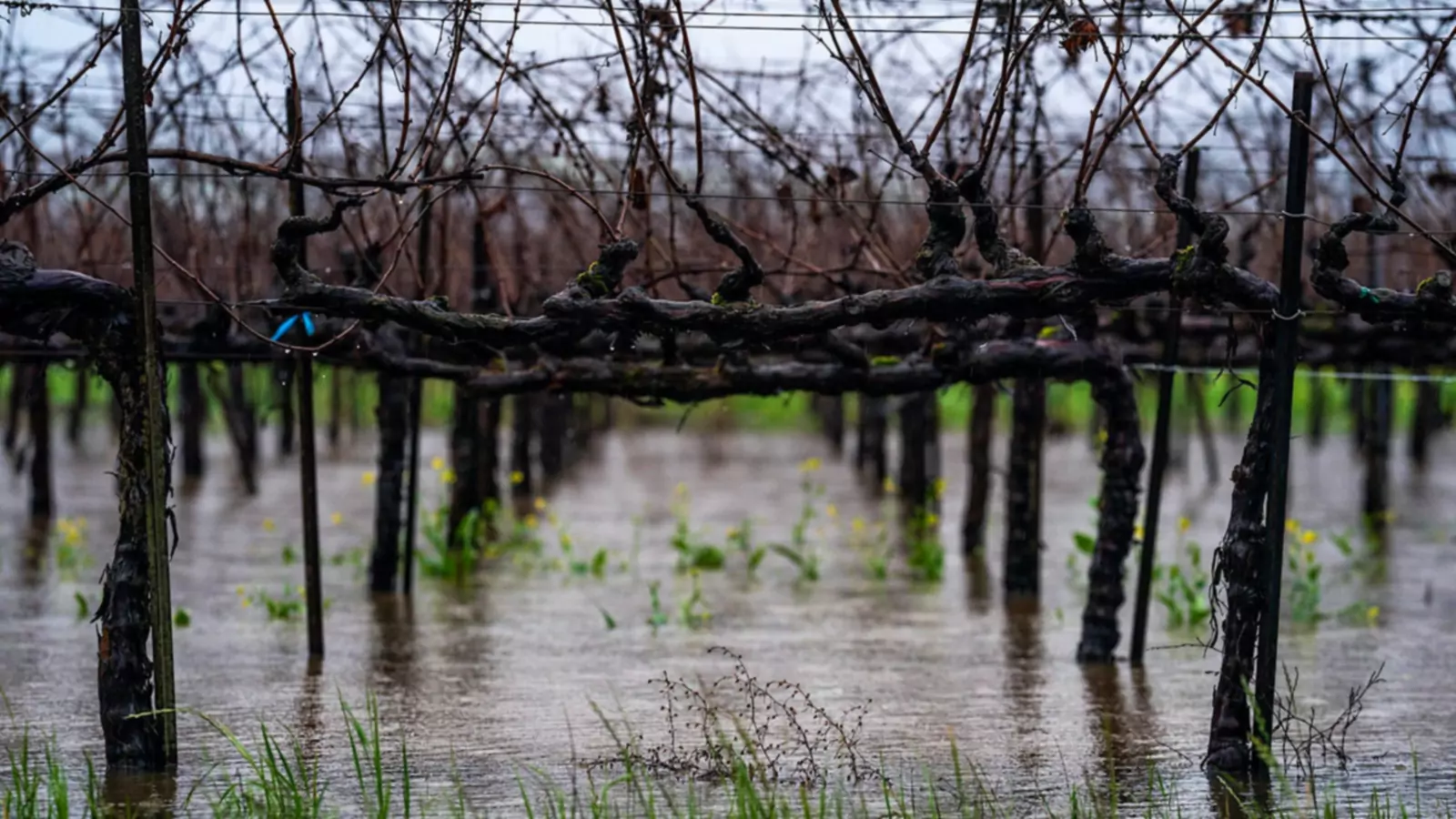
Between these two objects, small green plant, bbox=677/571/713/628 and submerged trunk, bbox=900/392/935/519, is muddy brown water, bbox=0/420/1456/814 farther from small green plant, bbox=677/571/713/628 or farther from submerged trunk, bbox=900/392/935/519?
submerged trunk, bbox=900/392/935/519

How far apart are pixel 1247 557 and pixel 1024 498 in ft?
19.9

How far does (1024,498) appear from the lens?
42.1ft

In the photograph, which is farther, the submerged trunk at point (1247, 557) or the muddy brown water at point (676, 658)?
the muddy brown water at point (676, 658)

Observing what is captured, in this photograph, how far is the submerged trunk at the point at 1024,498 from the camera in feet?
41.5

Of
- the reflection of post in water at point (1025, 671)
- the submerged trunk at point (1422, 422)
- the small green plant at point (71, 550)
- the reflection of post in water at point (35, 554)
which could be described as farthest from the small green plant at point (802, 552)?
the submerged trunk at point (1422, 422)

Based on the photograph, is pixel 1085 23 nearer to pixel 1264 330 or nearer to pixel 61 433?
pixel 1264 330

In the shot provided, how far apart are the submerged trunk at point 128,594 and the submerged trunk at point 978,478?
956 centimetres

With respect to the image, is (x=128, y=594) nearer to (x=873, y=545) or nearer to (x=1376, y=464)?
(x=873, y=545)

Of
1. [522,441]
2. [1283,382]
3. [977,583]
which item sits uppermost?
[1283,382]

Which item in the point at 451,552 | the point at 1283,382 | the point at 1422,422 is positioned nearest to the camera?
the point at 1283,382

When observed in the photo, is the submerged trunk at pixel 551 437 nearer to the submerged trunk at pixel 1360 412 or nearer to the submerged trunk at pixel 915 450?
the submerged trunk at pixel 915 450

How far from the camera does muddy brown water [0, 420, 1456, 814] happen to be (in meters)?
7.60

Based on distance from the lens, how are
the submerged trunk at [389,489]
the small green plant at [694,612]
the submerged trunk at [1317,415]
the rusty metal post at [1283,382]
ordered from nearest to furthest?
the rusty metal post at [1283,382] < the small green plant at [694,612] < the submerged trunk at [389,489] < the submerged trunk at [1317,415]

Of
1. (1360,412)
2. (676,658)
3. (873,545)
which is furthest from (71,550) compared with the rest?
(1360,412)
